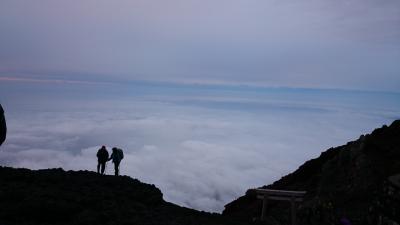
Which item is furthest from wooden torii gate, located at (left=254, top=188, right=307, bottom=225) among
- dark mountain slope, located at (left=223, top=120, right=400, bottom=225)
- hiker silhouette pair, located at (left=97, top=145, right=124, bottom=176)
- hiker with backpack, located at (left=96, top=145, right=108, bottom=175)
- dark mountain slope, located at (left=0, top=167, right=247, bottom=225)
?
hiker with backpack, located at (left=96, top=145, right=108, bottom=175)

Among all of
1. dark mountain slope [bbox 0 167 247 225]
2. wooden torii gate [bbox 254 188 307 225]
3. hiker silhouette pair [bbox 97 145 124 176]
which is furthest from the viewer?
hiker silhouette pair [bbox 97 145 124 176]

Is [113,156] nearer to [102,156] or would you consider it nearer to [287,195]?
[102,156]

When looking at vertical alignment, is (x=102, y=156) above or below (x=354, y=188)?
above

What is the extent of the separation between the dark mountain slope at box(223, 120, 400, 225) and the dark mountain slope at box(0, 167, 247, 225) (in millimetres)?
6556

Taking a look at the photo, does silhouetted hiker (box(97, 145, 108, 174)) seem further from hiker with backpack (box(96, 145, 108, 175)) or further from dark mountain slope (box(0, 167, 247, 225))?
dark mountain slope (box(0, 167, 247, 225))

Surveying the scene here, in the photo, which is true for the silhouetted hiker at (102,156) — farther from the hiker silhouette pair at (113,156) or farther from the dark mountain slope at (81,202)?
the dark mountain slope at (81,202)

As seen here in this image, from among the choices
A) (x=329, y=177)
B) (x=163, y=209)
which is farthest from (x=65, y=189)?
(x=329, y=177)

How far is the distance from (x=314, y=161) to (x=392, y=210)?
21.5 meters

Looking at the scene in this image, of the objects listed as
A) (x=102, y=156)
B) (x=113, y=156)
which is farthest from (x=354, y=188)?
(x=102, y=156)

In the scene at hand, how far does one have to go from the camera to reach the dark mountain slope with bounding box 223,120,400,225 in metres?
20.8

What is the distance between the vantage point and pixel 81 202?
1527 cm

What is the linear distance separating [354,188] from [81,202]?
1940 centimetres

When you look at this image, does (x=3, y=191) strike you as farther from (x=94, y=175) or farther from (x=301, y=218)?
(x=301, y=218)

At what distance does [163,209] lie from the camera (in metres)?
16.8
